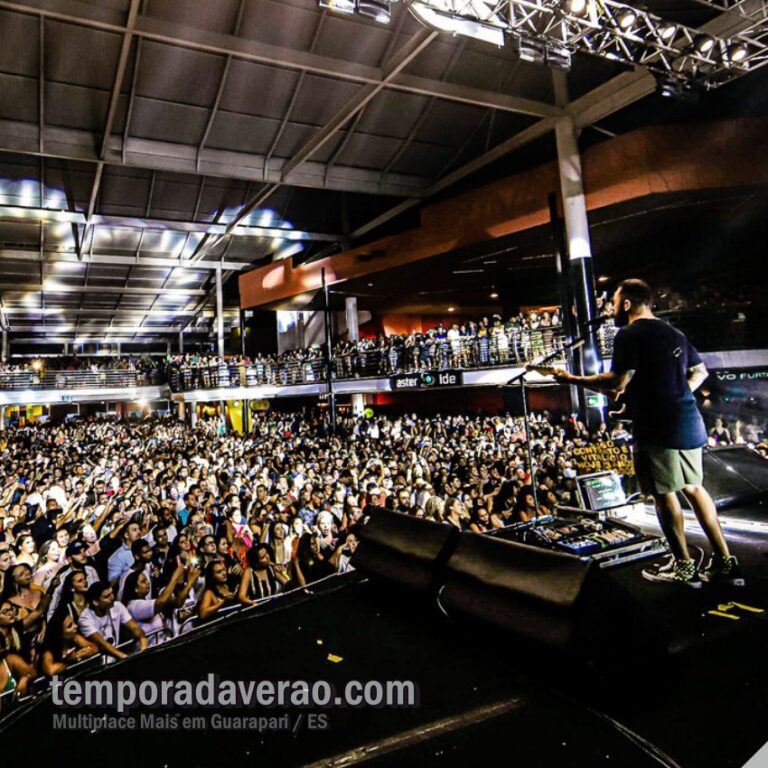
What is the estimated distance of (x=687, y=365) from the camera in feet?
8.47

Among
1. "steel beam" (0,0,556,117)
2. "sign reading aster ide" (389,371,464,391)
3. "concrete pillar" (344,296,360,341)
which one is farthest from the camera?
"concrete pillar" (344,296,360,341)

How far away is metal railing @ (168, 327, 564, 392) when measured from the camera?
41.5 ft

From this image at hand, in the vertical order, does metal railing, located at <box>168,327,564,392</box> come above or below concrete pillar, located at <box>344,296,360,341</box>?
below

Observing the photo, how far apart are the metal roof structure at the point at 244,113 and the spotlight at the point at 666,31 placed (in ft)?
2.35

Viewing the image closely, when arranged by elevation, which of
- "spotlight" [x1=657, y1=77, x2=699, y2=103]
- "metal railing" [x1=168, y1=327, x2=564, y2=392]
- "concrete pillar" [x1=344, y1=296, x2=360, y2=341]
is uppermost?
"spotlight" [x1=657, y1=77, x2=699, y2=103]

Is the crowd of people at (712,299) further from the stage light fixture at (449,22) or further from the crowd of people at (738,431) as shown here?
the stage light fixture at (449,22)

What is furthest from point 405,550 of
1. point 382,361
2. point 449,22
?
point 382,361

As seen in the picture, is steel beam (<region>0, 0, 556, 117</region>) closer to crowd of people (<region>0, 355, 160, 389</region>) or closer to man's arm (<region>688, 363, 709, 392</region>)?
man's arm (<region>688, 363, 709, 392</region>)

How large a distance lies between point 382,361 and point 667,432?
13.0 metres

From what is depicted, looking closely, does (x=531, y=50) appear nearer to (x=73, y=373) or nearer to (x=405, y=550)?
(x=405, y=550)

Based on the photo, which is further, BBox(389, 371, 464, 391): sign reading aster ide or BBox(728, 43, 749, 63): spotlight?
BBox(389, 371, 464, 391): sign reading aster ide

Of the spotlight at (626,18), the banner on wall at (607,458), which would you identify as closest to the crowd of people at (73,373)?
the banner on wall at (607,458)

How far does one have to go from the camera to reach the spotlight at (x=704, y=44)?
741 centimetres

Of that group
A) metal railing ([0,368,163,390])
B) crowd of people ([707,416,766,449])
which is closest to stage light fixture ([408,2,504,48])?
crowd of people ([707,416,766,449])
